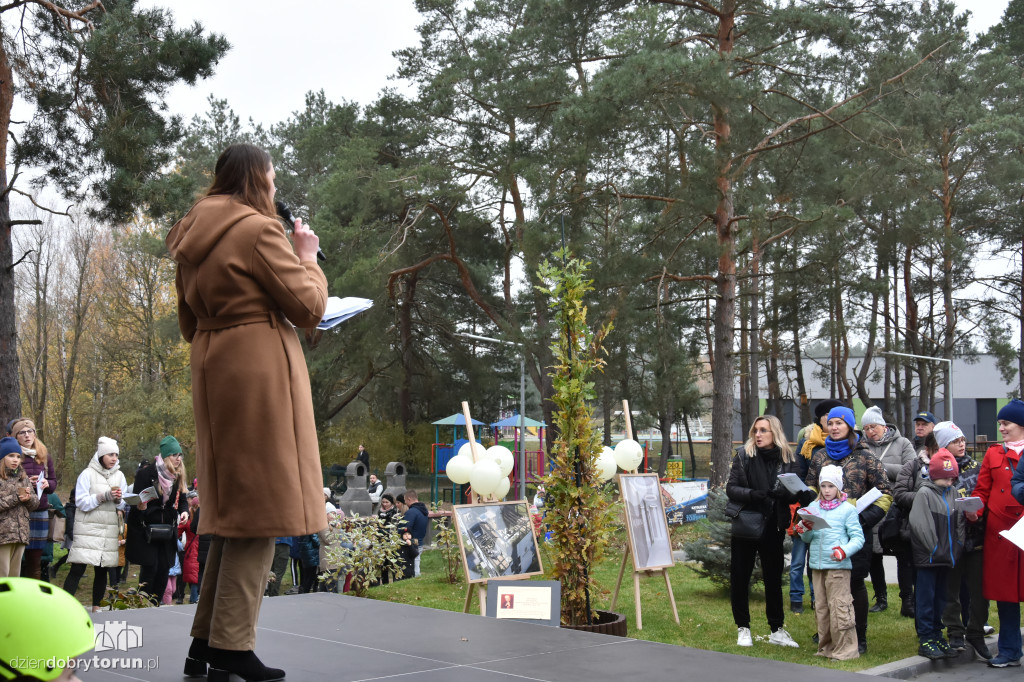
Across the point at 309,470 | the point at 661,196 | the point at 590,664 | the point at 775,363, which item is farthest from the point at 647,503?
the point at 775,363

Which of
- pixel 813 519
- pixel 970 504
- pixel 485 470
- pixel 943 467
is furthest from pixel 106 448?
pixel 970 504

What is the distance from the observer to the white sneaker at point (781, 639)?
318 inches

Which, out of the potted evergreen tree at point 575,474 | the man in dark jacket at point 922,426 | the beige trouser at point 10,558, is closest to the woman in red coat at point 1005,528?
the man in dark jacket at point 922,426

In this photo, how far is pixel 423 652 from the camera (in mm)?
4016

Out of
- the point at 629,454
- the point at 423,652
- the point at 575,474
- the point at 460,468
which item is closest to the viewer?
the point at 423,652

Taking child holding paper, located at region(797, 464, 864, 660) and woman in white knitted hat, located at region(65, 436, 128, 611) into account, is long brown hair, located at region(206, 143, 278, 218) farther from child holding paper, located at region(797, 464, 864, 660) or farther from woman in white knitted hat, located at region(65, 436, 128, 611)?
woman in white knitted hat, located at region(65, 436, 128, 611)

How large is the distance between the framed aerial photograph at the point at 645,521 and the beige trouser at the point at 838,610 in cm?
196

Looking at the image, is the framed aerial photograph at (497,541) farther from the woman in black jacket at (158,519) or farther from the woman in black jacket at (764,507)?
the woman in black jacket at (158,519)

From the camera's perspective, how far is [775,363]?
42.5 metres

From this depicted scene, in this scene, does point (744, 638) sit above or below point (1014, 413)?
below

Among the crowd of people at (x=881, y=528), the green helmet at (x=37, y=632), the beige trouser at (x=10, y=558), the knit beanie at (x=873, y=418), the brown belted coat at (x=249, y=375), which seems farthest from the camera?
the knit beanie at (x=873, y=418)

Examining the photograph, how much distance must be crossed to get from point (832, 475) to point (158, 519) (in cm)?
606

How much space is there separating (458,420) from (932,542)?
26.8 meters

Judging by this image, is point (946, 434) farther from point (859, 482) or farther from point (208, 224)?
point (208, 224)
